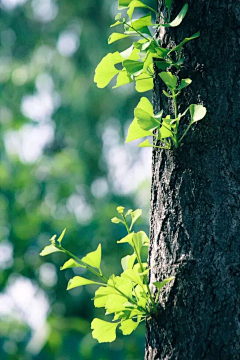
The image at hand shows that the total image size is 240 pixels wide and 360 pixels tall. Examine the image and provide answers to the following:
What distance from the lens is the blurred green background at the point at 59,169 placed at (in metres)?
4.81

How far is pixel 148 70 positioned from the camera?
0.77 m

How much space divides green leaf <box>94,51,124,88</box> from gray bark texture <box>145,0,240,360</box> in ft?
0.24

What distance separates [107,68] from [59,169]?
422 centimetres

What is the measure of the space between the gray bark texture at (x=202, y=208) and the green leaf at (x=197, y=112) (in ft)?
0.11

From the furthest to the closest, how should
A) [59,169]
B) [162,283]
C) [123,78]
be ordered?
[59,169], [123,78], [162,283]

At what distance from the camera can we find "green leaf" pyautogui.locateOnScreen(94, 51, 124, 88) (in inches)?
29.5

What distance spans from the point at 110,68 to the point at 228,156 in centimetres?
23

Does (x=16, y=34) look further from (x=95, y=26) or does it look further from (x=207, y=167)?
(x=207, y=167)

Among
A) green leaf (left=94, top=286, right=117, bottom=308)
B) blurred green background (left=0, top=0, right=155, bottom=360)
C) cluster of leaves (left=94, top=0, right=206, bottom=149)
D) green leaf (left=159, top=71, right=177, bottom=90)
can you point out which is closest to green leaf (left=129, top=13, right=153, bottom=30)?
cluster of leaves (left=94, top=0, right=206, bottom=149)

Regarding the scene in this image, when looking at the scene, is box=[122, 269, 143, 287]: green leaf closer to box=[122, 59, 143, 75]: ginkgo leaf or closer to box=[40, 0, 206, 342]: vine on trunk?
box=[40, 0, 206, 342]: vine on trunk

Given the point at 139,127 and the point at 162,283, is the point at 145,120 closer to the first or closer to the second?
the point at 139,127

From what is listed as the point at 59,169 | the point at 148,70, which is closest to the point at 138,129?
the point at 148,70

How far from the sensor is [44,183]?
16.5 feet

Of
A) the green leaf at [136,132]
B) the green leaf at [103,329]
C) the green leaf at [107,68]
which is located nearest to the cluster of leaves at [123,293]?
the green leaf at [103,329]
